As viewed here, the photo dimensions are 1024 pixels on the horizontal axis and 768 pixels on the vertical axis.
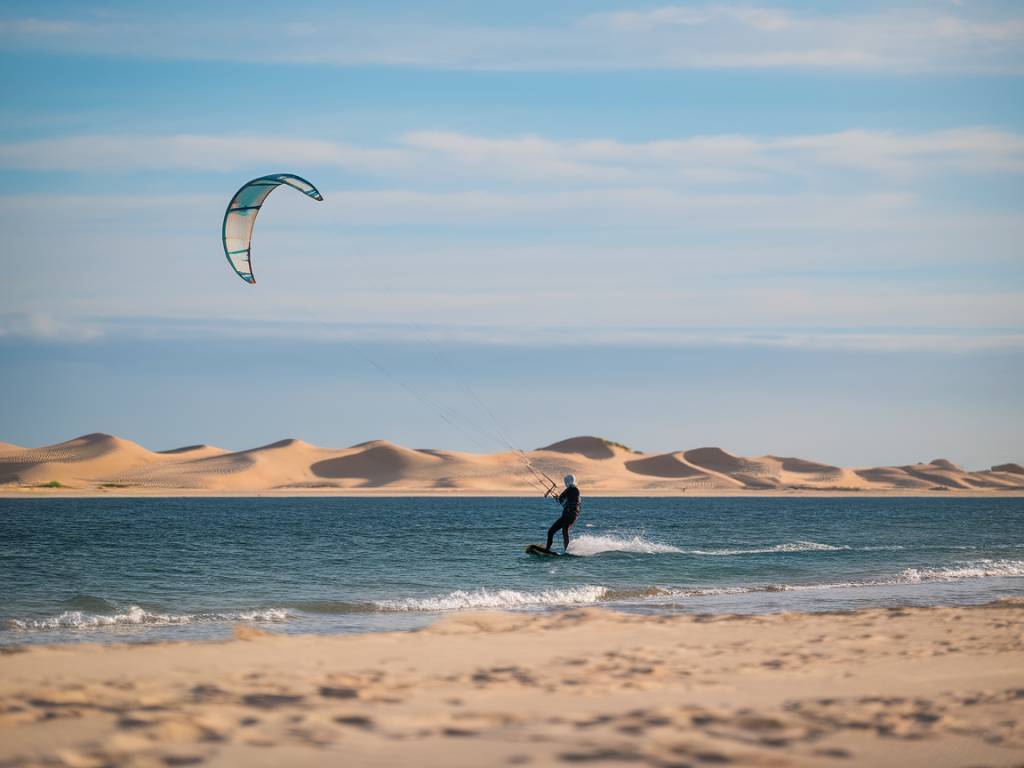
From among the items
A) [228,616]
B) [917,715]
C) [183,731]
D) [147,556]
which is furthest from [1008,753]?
[147,556]

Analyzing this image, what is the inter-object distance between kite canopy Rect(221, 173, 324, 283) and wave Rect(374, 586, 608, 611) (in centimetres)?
675

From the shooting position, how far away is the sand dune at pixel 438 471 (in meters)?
114

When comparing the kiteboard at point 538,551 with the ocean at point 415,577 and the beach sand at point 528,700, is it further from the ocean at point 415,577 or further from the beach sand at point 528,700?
the beach sand at point 528,700

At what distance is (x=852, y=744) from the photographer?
18.7ft

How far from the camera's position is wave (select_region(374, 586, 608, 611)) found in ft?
48.6

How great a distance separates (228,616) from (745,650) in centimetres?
746

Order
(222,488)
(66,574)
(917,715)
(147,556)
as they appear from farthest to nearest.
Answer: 1. (222,488)
2. (147,556)
3. (66,574)
4. (917,715)

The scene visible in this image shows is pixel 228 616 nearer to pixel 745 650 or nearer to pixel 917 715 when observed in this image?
pixel 745 650

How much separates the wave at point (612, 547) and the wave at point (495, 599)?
→ 7.08 meters

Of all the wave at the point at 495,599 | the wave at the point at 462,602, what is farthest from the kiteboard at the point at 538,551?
the wave at the point at 495,599

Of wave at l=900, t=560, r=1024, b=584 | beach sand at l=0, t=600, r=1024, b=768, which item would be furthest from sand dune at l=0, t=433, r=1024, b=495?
beach sand at l=0, t=600, r=1024, b=768

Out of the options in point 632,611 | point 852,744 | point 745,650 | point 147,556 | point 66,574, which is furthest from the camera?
point 147,556

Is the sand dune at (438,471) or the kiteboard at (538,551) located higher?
the kiteboard at (538,551)

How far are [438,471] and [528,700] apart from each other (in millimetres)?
121059
